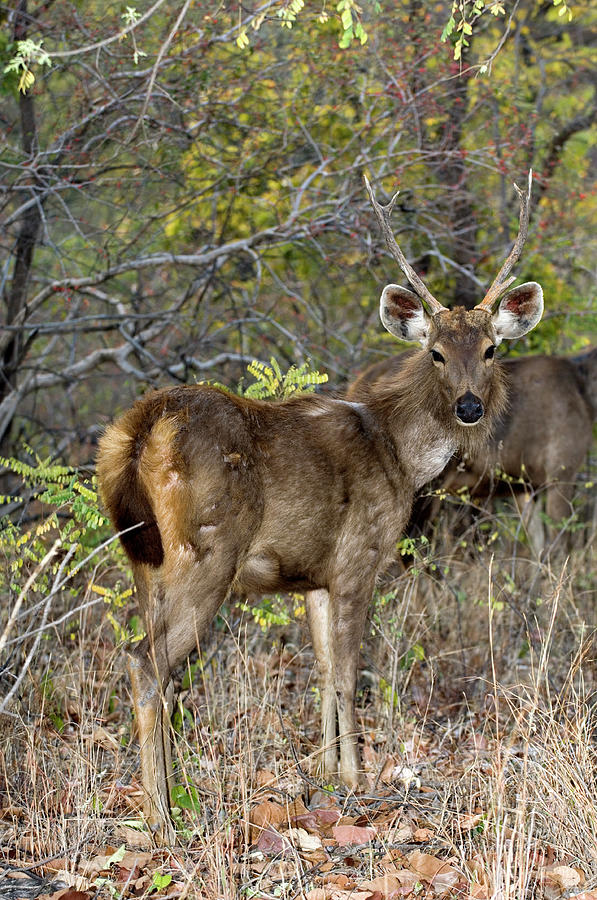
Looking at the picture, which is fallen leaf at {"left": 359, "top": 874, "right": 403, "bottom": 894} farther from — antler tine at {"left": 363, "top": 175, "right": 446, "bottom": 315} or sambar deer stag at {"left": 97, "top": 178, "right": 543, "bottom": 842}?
antler tine at {"left": 363, "top": 175, "right": 446, "bottom": 315}

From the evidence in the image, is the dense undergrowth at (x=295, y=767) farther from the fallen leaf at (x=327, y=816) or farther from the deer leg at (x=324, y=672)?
the deer leg at (x=324, y=672)

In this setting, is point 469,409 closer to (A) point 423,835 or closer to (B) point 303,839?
(A) point 423,835

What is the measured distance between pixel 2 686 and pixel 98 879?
68.6 inches

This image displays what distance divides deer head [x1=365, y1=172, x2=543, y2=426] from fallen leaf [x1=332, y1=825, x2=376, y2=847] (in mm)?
2093

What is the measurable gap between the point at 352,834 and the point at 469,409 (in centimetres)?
218

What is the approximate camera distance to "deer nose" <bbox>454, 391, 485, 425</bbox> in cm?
515

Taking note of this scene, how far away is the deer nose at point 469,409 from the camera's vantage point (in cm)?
515

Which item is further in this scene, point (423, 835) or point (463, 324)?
point (463, 324)

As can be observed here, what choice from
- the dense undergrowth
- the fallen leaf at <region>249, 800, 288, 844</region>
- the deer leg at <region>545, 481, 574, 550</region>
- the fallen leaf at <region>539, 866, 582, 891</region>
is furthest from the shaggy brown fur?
the deer leg at <region>545, 481, 574, 550</region>

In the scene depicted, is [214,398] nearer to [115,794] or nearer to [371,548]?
[371,548]

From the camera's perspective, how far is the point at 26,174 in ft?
23.2

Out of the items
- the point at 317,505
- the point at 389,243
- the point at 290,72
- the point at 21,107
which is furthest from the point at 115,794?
the point at 290,72

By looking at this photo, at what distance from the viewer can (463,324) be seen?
5406 millimetres

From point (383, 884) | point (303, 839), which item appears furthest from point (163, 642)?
point (383, 884)
